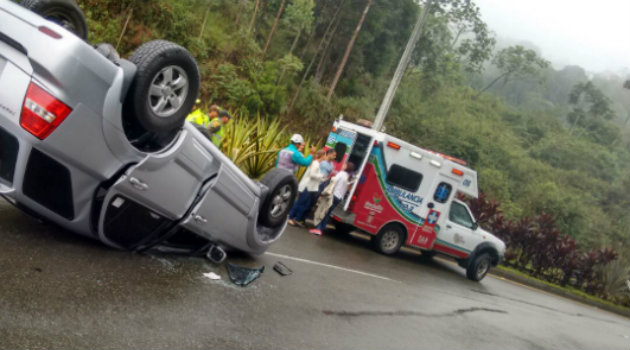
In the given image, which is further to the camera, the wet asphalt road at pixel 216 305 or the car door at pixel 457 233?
the car door at pixel 457 233

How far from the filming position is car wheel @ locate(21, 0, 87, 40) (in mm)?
4434

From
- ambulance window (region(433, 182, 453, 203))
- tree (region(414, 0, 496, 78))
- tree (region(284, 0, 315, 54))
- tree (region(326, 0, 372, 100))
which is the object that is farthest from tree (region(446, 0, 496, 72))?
ambulance window (region(433, 182, 453, 203))

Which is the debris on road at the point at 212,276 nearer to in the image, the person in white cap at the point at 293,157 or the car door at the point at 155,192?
the car door at the point at 155,192

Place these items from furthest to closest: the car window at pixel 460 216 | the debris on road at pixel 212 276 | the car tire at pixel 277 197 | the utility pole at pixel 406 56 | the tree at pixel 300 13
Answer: the tree at pixel 300 13 < the utility pole at pixel 406 56 < the car window at pixel 460 216 < the car tire at pixel 277 197 < the debris on road at pixel 212 276

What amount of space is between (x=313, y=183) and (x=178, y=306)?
5.99m

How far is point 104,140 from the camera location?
3.79 m

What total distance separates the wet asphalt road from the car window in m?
2.95

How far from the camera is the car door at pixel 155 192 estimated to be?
410 centimetres

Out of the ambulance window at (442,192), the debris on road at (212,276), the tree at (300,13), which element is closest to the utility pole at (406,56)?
the tree at (300,13)

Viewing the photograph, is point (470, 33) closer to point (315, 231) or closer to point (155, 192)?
point (315, 231)

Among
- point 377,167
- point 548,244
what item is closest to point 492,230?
point 548,244

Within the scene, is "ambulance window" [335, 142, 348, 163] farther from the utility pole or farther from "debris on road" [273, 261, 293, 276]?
the utility pole

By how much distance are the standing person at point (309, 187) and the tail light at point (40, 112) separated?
22.1 ft

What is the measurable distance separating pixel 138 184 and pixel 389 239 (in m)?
7.42
